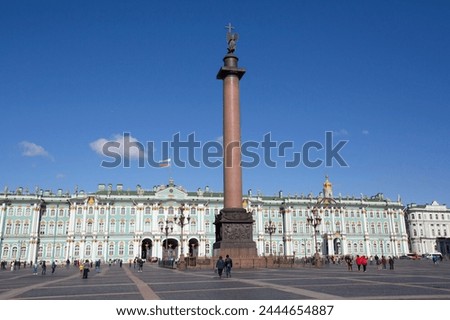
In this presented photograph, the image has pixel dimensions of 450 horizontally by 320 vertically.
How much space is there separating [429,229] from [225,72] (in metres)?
103

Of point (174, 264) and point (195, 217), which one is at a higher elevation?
point (195, 217)

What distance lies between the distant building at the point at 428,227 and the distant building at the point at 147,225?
76.9ft

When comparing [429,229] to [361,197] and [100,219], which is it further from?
[100,219]

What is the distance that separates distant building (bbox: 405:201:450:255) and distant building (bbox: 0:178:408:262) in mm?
23444

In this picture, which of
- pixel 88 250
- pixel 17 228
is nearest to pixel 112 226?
pixel 88 250

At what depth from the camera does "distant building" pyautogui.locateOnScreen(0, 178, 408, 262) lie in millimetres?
82062

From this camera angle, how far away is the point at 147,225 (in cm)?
8525

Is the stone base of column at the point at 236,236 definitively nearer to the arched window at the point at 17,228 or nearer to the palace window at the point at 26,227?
the palace window at the point at 26,227

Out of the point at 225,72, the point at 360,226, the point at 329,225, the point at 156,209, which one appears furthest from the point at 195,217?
the point at 225,72

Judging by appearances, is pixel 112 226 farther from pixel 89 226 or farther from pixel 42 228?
pixel 42 228

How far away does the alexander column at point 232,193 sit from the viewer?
33.0m
